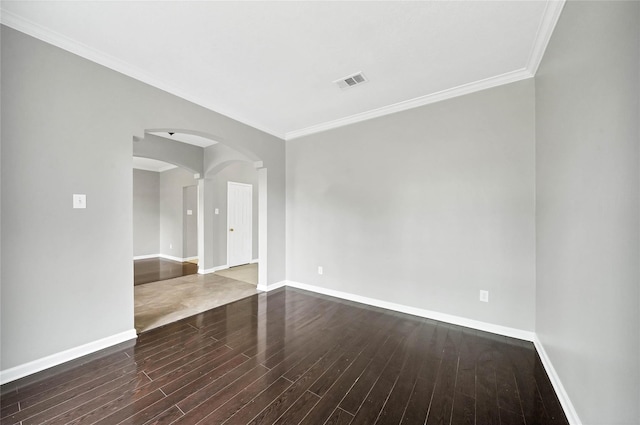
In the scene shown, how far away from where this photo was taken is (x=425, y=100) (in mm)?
3057

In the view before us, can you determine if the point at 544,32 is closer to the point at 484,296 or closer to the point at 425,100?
the point at 425,100

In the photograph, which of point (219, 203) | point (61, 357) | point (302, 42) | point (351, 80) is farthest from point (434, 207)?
point (219, 203)

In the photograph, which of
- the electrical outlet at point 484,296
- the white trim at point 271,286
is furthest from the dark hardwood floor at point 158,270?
the electrical outlet at point 484,296

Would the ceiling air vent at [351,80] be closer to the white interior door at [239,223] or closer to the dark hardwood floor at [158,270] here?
the white interior door at [239,223]

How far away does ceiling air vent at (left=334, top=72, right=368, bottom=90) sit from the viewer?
262 centimetres

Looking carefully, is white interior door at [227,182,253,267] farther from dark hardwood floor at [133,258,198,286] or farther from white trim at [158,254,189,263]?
white trim at [158,254,189,263]

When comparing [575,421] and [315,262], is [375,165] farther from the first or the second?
[575,421]

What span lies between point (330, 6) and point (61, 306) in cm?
335

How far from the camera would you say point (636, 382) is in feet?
3.13

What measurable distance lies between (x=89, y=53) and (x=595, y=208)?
4050 millimetres

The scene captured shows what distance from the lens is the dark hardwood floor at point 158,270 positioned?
16.3ft

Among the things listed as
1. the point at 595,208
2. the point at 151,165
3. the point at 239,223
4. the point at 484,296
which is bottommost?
the point at 484,296

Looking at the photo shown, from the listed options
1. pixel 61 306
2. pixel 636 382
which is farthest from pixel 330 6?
pixel 61 306

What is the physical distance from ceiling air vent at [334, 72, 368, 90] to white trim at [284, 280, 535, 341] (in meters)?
2.90
